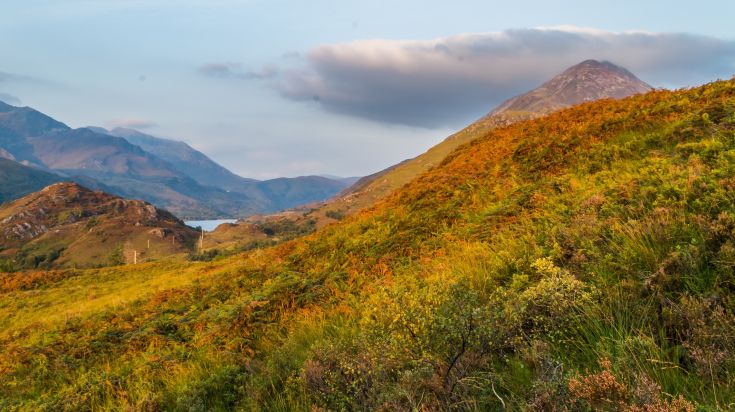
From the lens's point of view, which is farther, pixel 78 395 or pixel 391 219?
pixel 391 219

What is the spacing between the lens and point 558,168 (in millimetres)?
12758

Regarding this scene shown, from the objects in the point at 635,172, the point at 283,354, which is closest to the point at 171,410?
the point at 283,354

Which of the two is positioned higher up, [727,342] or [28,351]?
[727,342]

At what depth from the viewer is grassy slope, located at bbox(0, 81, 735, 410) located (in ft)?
11.5

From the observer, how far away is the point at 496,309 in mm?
4371

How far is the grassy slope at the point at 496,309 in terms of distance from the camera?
3.51 m

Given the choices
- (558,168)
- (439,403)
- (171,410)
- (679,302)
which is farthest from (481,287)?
(558,168)

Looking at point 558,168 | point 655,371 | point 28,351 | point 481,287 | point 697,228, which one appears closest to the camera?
point 655,371

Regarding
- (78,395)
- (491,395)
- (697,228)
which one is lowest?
(78,395)

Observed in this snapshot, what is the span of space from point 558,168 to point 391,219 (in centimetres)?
595

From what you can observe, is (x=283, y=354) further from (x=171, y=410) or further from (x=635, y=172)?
(x=635, y=172)

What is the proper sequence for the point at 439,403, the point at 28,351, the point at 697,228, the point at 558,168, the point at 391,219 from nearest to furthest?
1. the point at 439,403
2. the point at 697,228
3. the point at 28,351
4. the point at 558,168
5. the point at 391,219

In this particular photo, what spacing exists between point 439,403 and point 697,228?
3912mm

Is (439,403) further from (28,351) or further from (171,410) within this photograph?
(28,351)
